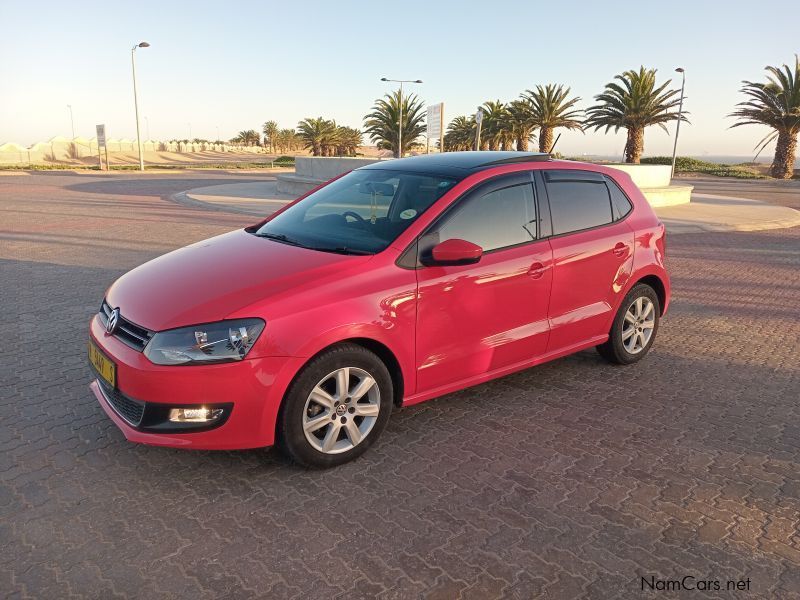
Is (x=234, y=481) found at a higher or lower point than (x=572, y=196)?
lower

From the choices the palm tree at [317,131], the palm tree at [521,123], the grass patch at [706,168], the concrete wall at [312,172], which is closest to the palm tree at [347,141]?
the palm tree at [317,131]

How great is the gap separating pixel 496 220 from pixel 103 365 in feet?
8.60

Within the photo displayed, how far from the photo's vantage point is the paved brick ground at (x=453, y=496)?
8.87 feet

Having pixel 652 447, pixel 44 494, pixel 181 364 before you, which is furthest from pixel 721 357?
pixel 44 494

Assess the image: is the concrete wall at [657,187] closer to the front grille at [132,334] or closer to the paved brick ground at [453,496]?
the paved brick ground at [453,496]

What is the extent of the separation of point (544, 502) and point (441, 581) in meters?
0.85

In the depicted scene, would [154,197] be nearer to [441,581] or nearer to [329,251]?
[329,251]

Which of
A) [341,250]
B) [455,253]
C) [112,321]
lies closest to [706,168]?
[455,253]

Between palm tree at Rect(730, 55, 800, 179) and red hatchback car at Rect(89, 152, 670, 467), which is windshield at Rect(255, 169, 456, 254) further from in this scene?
palm tree at Rect(730, 55, 800, 179)

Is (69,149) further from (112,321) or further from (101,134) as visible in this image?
(112,321)

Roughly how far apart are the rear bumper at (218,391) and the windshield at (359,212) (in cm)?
99

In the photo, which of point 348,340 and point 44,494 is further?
point 348,340

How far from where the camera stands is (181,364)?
10.4 ft

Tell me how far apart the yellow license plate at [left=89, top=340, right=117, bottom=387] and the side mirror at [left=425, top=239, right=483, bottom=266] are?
189 centimetres
